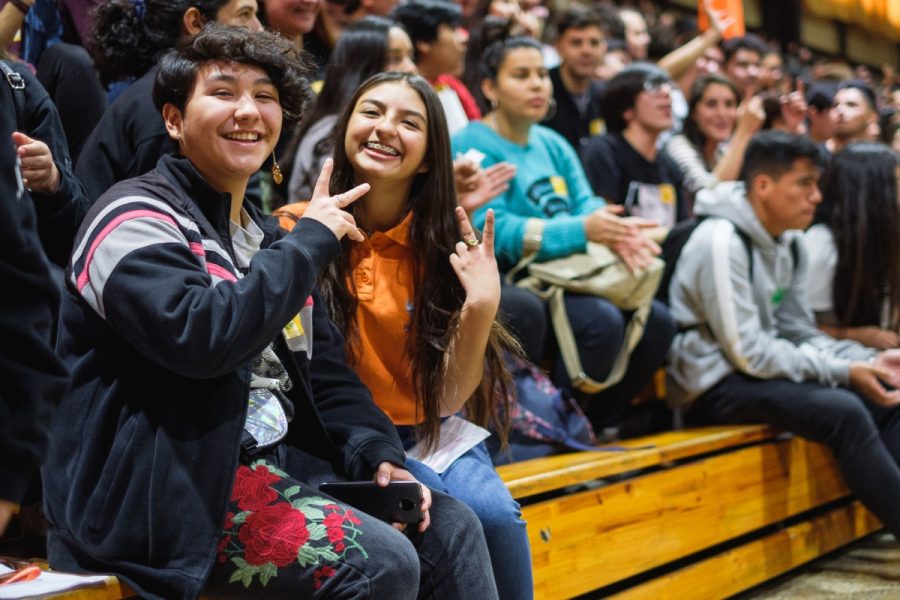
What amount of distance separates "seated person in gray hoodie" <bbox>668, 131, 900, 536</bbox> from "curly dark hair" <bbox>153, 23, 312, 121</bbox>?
1.59m

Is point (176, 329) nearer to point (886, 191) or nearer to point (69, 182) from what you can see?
point (69, 182)

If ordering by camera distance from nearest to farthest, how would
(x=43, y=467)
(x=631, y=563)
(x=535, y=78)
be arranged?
(x=43, y=467) < (x=631, y=563) < (x=535, y=78)

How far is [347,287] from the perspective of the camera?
1958mm

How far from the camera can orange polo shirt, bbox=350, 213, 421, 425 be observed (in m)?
1.95

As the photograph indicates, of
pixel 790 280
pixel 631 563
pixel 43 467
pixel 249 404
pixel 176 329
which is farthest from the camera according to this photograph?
pixel 790 280

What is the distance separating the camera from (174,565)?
133 centimetres

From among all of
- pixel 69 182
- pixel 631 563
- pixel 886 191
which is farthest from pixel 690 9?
pixel 69 182

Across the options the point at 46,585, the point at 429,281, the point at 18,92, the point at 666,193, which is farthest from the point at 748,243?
the point at 46,585

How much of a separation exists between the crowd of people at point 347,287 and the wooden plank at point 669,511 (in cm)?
18

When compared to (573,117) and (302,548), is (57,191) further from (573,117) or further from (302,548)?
(573,117)

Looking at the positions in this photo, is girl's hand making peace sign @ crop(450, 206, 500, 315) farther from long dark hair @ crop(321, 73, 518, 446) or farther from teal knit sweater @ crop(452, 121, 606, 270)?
teal knit sweater @ crop(452, 121, 606, 270)

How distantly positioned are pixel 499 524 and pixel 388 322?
401mm

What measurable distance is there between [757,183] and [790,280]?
31cm

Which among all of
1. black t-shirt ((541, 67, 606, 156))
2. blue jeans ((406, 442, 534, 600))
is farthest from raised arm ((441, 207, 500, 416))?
black t-shirt ((541, 67, 606, 156))
